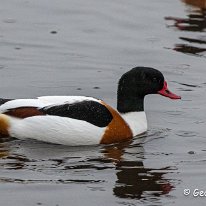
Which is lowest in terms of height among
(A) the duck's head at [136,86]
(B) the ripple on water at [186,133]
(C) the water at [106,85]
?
(B) the ripple on water at [186,133]

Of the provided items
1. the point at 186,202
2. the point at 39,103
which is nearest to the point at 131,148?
the point at 39,103

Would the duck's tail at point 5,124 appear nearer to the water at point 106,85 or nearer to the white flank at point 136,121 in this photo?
the water at point 106,85

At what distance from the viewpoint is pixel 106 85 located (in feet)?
45.7

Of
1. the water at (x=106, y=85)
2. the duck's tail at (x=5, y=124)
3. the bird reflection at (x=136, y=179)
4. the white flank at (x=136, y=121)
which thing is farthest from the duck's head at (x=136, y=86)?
the duck's tail at (x=5, y=124)

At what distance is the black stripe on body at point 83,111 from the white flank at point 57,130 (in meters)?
0.06

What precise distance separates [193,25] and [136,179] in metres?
7.79

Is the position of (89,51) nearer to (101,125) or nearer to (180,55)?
(180,55)

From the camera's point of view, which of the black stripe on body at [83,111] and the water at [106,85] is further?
the black stripe on body at [83,111]

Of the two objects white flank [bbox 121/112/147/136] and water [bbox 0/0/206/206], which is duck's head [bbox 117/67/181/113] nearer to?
white flank [bbox 121/112/147/136]

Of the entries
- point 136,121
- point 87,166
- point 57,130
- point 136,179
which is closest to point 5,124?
point 57,130

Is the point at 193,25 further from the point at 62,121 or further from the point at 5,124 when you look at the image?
the point at 5,124

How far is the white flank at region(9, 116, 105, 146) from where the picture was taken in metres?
11.4

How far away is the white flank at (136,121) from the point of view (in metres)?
12.0

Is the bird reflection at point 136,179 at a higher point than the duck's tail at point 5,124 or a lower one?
lower
